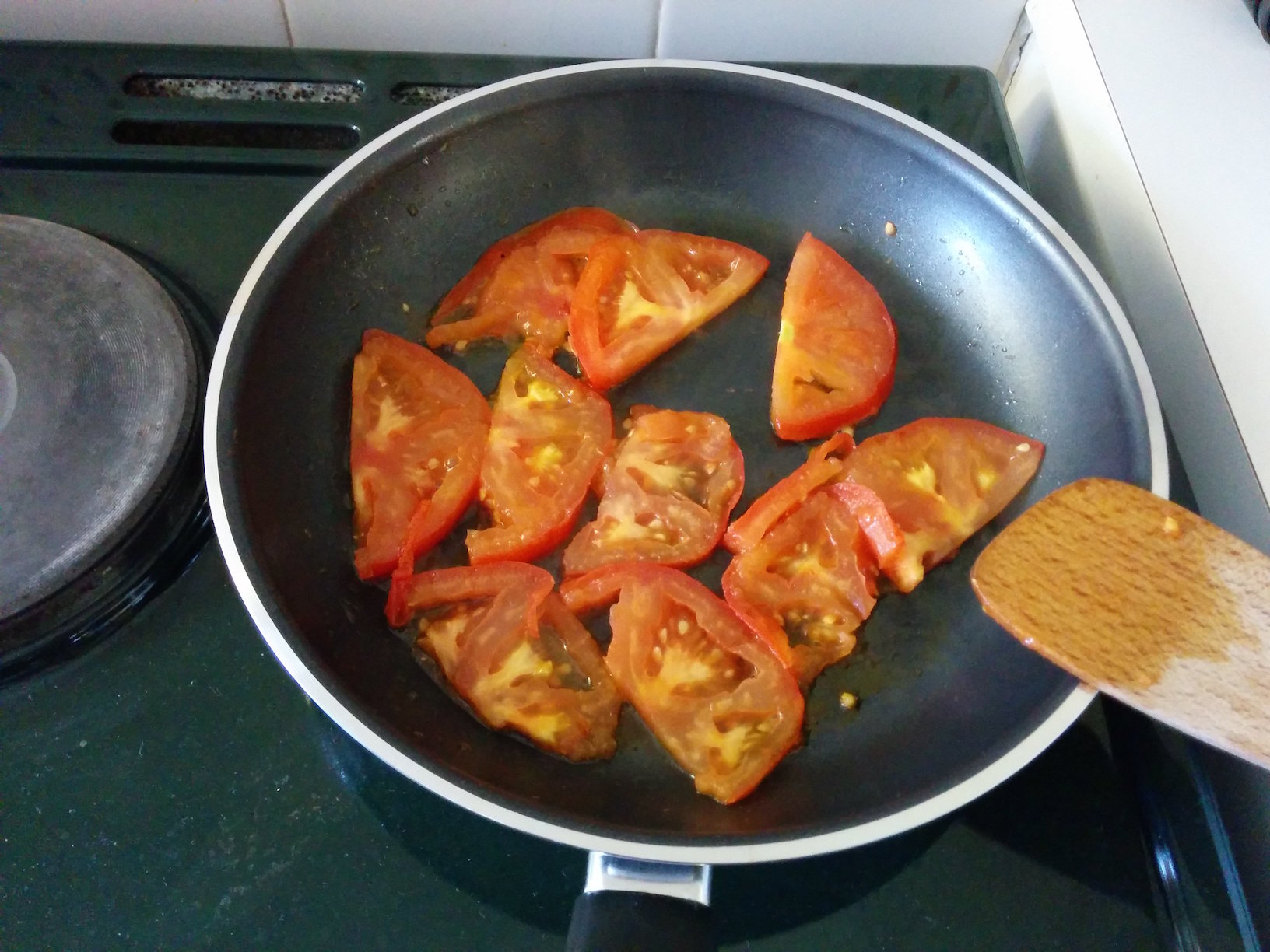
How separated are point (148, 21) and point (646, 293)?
2.49 ft

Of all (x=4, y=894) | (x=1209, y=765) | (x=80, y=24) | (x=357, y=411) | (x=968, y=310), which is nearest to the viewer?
(x=4, y=894)

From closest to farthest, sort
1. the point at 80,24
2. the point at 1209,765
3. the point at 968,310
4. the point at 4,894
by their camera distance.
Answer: the point at 4,894, the point at 1209,765, the point at 968,310, the point at 80,24

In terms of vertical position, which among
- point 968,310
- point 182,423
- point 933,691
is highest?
point 968,310

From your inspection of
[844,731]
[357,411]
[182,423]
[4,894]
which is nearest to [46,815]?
[4,894]

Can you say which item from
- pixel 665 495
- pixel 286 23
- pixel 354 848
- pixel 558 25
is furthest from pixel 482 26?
pixel 354 848

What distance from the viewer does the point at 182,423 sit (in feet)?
2.81

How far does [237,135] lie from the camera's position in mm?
1143

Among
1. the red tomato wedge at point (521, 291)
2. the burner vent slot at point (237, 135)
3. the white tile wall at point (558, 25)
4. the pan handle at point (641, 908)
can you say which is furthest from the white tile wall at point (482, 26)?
the pan handle at point (641, 908)

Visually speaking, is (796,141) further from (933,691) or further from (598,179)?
(933,691)

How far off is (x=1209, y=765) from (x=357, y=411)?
912 millimetres

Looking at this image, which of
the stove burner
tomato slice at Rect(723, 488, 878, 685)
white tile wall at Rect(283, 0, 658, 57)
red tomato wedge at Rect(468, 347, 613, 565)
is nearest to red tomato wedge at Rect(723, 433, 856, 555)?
tomato slice at Rect(723, 488, 878, 685)

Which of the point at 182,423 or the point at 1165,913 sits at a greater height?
the point at 182,423

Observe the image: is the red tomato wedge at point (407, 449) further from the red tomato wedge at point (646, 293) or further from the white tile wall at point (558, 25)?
the white tile wall at point (558, 25)

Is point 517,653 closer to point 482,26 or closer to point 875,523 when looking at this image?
point 875,523
